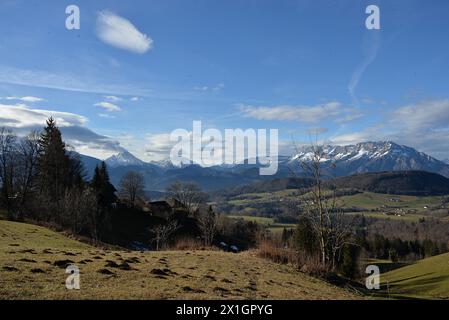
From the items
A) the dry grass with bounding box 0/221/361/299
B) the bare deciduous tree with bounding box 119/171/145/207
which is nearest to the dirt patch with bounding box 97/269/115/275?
the dry grass with bounding box 0/221/361/299

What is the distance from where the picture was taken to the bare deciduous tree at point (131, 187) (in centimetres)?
10656

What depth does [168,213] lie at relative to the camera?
102188 mm

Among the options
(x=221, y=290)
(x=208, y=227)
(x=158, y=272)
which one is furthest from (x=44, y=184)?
(x=221, y=290)

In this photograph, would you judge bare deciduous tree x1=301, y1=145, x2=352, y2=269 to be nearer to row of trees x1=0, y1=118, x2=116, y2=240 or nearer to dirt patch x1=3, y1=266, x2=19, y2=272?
dirt patch x1=3, y1=266, x2=19, y2=272

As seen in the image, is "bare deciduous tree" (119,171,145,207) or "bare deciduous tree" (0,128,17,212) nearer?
"bare deciduous tree" (0,128,17,212)

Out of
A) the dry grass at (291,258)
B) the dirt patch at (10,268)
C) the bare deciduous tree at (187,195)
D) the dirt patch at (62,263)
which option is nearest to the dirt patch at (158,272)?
the dirt patch at (62,263)

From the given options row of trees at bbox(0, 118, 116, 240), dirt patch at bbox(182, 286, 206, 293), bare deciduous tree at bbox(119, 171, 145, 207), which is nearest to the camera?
dirt patch at bbox(182, 286, 206, 293)

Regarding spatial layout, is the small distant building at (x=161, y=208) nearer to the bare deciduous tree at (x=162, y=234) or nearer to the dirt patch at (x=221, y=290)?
the bare deciduous tree at (x=162, y=234)

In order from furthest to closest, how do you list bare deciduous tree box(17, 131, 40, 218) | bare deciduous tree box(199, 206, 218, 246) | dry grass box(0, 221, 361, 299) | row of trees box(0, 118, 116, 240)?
bare deciduous tree box(199, 206, 218, 246) < bare deciduous tree box(17, 131, 40, 218) < row of trees box(0, 118, 116, 240) < dry grass box(0, 221, 361, 299)

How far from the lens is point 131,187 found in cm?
10656

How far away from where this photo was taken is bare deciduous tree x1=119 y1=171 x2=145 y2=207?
10656 cm
